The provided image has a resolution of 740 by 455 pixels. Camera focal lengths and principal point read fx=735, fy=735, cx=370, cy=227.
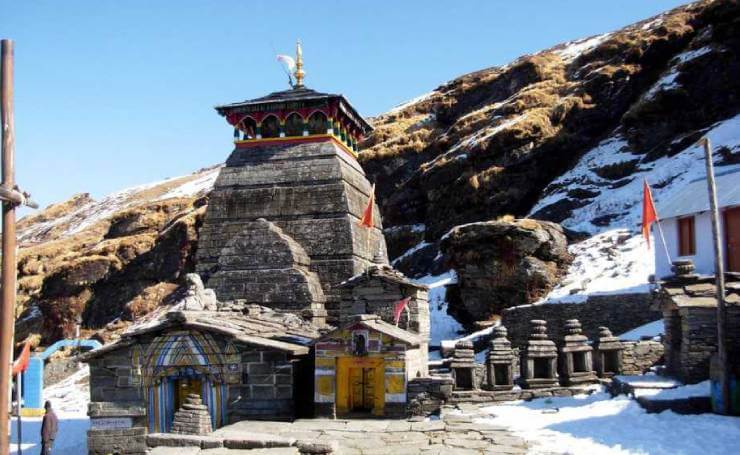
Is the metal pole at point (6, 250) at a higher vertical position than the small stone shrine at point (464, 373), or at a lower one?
higher

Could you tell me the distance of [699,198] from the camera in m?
21.0

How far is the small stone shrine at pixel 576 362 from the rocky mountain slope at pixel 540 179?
35.8 ft

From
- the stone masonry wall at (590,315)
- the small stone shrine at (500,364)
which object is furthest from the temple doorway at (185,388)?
the stone masonry wall at (590,315)

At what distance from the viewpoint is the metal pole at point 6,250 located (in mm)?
8008

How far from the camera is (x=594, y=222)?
123 feet

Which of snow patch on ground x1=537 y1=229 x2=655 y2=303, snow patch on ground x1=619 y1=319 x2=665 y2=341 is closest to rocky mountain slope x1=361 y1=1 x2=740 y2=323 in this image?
snow patch on ground x1=537 y1=229 x2=655 y2=303

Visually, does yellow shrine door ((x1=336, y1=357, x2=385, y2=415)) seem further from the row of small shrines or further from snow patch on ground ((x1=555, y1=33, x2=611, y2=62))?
snow patch on ground ((x1=555, y1=33, x2=611, y2=62))

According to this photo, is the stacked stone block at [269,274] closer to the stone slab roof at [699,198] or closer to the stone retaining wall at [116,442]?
the stone retaining wall at [116,442]

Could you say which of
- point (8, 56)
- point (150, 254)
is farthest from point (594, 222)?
point (8, 56)

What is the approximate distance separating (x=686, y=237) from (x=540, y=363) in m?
5.99

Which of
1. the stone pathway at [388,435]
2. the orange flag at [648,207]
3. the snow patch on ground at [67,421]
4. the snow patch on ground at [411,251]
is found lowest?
the snow patch on ground at [67,421]

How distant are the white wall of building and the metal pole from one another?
17189mm

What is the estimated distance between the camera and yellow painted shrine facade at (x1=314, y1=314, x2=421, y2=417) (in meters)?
16.9

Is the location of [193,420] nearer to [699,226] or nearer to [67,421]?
[67,421]
